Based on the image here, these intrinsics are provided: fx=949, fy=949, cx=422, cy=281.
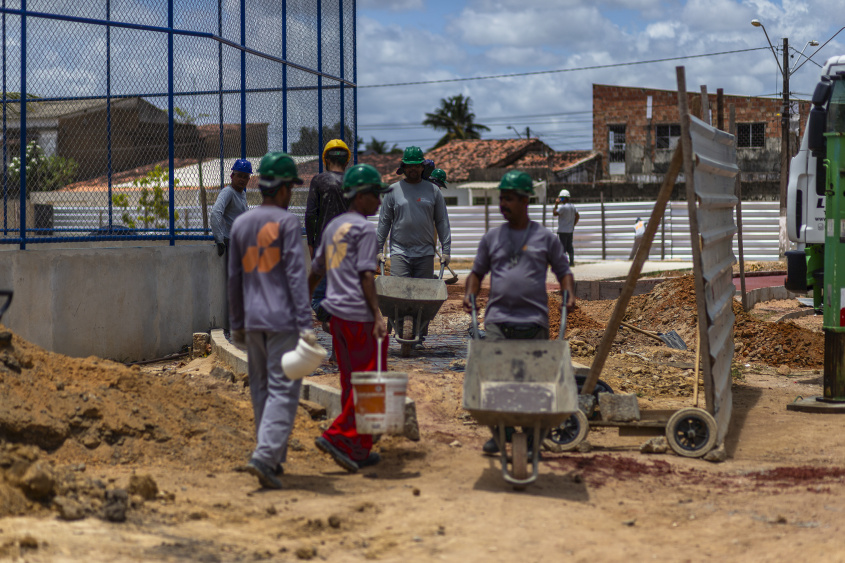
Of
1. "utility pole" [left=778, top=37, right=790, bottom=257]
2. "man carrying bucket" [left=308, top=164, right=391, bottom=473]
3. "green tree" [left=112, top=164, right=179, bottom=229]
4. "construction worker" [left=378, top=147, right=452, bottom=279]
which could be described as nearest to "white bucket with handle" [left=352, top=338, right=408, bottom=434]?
"man carrying bucket" [left=308, top=164, right=391, bottom=473]

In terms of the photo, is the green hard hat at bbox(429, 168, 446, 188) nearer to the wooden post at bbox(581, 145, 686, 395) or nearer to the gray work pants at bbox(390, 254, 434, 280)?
the gray work pants at bbox(390, 254, 434, 280)

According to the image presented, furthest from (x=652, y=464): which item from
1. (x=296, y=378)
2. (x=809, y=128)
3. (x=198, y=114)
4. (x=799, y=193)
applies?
(x=198, y=114)

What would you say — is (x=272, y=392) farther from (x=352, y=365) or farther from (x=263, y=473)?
(x=352, y=365)

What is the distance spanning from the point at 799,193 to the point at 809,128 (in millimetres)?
1790

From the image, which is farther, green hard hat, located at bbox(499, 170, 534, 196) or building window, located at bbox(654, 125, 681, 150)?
building window, located at bbox(654, 125, 681, 150)

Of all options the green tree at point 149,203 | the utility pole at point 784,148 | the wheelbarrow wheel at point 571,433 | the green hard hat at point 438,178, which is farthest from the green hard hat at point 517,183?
the utility pole at point 784,148

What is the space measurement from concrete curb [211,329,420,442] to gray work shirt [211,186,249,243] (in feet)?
3.83

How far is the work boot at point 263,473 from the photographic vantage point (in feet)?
17.6

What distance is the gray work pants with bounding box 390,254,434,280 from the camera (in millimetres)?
9328

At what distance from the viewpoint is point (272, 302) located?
5559 mm

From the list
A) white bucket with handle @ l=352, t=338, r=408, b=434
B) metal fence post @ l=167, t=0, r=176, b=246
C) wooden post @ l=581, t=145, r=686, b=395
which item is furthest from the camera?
metal fence post @ l=167, t=0, r=176, b=246

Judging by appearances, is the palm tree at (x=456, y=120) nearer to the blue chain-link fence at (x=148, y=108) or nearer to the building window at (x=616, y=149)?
the building window at (x=616, y=149)

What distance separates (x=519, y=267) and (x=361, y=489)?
1.66m

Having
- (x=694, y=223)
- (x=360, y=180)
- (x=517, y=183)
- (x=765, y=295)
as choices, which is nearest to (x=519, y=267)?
(x=517, y=183)
